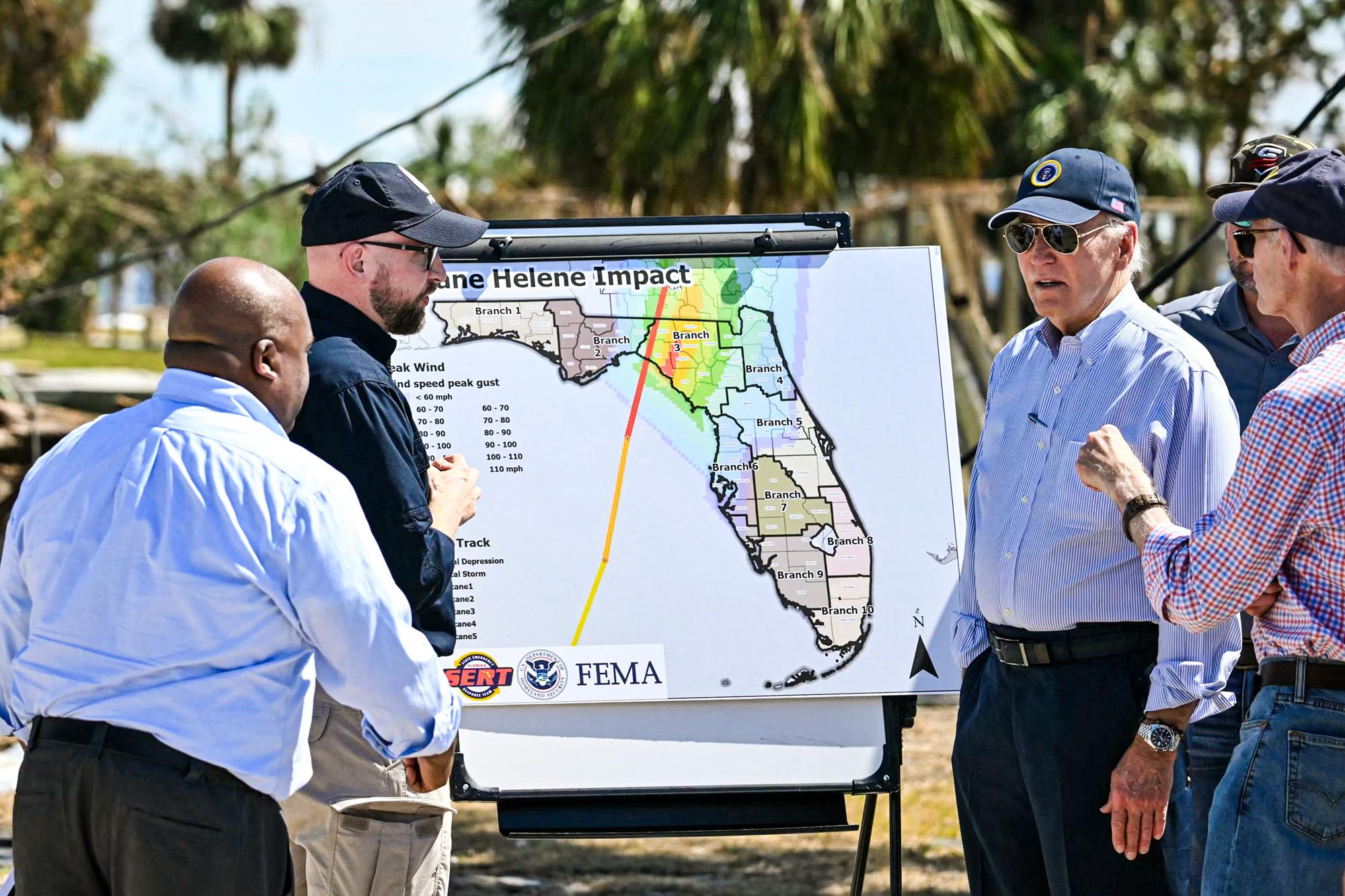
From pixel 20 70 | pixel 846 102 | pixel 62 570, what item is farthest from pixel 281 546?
pixel 20 70

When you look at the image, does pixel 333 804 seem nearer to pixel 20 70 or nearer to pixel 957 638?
pixel 957 638

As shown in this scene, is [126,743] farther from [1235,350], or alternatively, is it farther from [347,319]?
[1235,350]

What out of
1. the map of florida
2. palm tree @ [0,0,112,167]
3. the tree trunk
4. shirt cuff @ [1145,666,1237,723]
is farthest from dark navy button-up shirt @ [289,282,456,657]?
the tree trunk

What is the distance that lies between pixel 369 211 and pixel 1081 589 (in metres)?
1.64

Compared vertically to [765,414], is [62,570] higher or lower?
lower

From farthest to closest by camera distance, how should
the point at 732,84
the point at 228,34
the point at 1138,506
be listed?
1. the point at 228,34
2. the point at 732,84
3. the point at 1138,506

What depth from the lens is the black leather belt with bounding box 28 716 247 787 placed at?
202cm

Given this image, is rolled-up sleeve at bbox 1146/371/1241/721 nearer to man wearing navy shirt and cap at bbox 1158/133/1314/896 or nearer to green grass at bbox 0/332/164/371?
man wearing navy shirt and cap at bbox 1158/133/1314/896

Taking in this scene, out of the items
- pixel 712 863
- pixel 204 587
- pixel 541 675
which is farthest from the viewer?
pixel 712 863

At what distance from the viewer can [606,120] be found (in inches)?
439

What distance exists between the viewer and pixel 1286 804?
2.14 m

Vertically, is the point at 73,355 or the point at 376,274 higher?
the point at 73,355

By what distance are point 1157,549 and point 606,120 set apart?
9.37m

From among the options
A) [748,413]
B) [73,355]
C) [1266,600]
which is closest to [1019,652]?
[1266,600]
